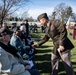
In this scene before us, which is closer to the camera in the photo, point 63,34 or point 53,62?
point 63,34

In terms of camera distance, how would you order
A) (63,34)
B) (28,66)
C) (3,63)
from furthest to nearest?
(63,34), (28,66), (3,63)

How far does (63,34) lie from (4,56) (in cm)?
257

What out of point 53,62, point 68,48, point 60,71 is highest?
point 68,48

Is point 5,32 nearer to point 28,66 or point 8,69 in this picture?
point 28,66

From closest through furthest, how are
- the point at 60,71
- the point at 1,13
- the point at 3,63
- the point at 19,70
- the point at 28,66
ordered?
1. the point at 3,63
2. the point at 19,70
3. the point at 28,66
4. the point at 60,71
5. the point at 1,13

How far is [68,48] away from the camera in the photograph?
6.05 m

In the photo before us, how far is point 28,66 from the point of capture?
464cm

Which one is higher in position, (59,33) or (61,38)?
(59,33)

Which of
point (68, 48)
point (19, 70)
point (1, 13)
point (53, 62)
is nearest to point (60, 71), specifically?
point (53, 62)

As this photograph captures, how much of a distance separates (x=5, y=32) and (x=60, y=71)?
10.4 feet

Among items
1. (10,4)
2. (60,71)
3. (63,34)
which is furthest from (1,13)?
(63,34)

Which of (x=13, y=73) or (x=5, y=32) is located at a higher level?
(x=5, y=32)

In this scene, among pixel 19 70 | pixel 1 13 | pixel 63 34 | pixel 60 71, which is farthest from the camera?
pixel 1 13

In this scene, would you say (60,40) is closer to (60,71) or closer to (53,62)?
(53,62)
